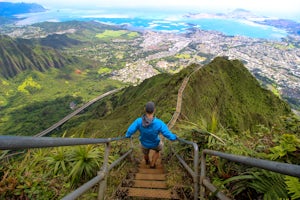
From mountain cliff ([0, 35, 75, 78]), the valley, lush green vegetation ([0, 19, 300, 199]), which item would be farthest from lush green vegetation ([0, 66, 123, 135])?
mountain cliff ([0, 35, 75, 78])

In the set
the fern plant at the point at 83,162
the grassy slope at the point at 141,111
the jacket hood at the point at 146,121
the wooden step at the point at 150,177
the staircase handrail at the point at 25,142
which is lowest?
the grassy slope at the point at 141,111

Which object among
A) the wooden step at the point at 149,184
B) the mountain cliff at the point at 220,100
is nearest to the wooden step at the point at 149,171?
the wooden step at the point at 149,184

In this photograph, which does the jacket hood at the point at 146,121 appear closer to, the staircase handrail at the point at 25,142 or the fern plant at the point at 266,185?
the fern plant at the point at 266,185

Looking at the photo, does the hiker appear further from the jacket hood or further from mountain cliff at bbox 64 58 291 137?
mountain cliff at bbox 64 58 291 137

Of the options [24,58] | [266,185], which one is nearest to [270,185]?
[266,185]

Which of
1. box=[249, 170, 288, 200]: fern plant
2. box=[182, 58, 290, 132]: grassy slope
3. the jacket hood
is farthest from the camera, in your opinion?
box=[182, 58, 290, 132]: grassy slope
